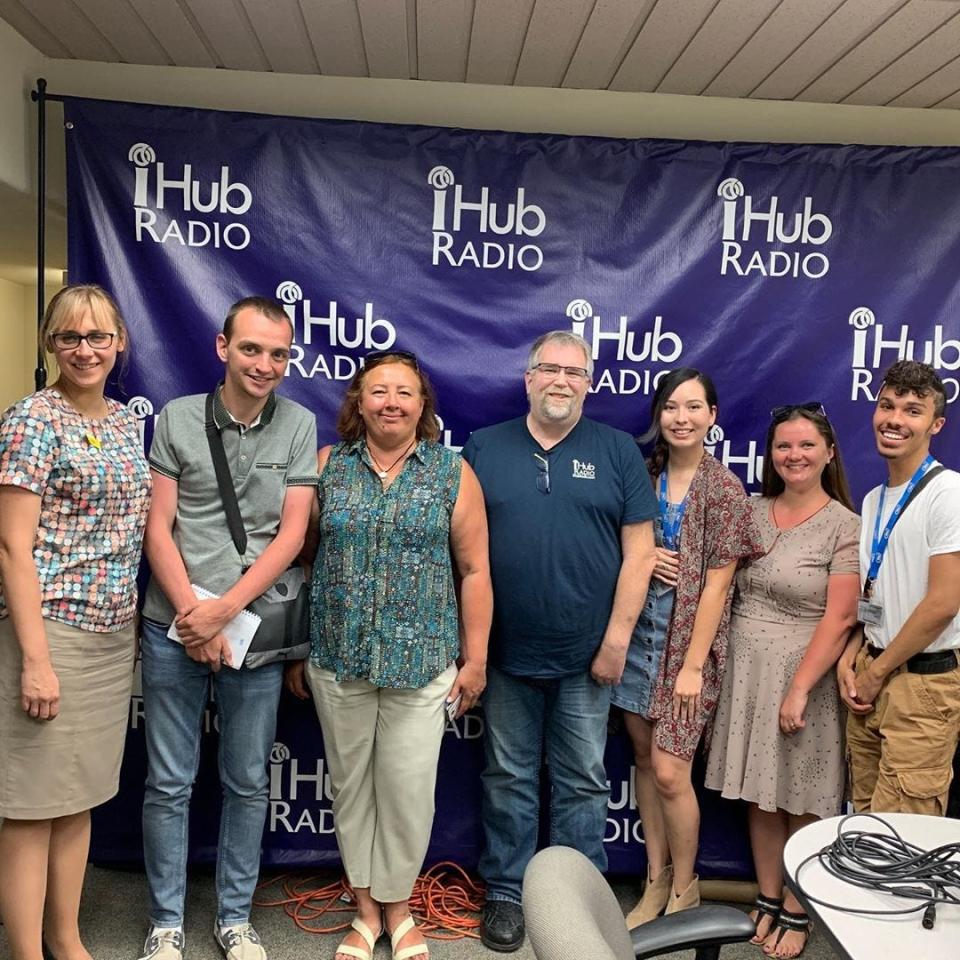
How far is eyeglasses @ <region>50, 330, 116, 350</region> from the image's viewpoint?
1.95 meters

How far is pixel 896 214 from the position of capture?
2723 millimetres

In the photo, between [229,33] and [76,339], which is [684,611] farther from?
[229,33]

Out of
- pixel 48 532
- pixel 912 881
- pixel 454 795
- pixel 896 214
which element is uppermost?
pixel 896 214

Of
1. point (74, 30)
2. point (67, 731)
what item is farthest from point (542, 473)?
point (74, 30)

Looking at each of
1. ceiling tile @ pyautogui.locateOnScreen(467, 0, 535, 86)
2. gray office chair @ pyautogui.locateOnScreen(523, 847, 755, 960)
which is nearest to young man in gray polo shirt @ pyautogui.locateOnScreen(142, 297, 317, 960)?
ceiling tile @ pyautogui.locateOnScreen(467, 0, 535, 86)

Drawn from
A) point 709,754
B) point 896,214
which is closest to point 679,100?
point 896,214

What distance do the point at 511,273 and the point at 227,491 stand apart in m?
1.14

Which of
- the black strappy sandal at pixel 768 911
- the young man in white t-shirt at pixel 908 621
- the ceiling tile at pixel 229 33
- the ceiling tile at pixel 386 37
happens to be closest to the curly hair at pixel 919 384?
the young man in white t-shirt at pixel 908 621

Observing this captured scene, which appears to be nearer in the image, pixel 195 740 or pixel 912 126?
pixel 195 740

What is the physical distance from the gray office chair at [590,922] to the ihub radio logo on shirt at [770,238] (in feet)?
6.40

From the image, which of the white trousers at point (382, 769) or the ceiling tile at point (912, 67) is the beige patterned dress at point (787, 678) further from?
the ceiling tile at point (912, 67)

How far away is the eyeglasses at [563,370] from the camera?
2338 millimetres

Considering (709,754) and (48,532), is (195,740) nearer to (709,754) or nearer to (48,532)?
(48,532)

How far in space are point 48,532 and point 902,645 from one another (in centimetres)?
207
